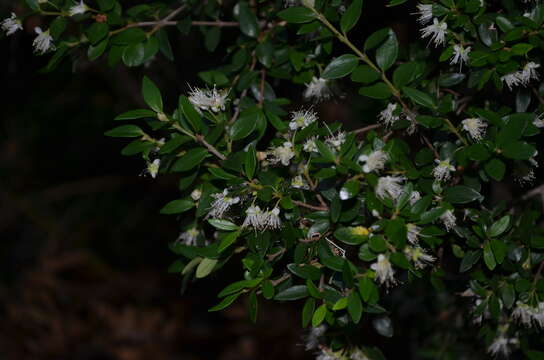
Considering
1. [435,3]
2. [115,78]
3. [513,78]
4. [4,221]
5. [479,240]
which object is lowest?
[4,221]

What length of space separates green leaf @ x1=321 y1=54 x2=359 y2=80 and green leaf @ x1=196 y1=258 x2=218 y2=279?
0.41m

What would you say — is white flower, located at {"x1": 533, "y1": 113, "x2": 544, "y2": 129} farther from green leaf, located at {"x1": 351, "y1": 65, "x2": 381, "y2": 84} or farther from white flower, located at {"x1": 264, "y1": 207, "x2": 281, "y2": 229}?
white flower, located at {"x1": 264, "y1": 207, "x2": 281, "y2": 229}

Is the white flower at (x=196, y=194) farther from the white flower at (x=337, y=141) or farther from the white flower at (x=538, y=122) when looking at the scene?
the white flower at (x=538, y=122)

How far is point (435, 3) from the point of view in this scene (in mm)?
1019

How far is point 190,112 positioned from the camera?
1.01 meters

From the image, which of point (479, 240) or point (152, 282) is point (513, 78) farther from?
point (152, 282)

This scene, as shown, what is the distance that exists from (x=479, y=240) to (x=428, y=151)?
198 millimetres

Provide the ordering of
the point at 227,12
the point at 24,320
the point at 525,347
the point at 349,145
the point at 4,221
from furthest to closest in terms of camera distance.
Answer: the point at 4,221
the point at 24,320
the point at 227,12
the point at 525,347
the point at 349,145

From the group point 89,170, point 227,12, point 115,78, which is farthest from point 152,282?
point 227,12

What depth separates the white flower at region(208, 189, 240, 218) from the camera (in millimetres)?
982

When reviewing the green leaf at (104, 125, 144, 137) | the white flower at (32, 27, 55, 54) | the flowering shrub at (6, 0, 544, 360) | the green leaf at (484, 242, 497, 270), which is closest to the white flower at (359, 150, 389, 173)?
the flowering shrub at (6, 0, 544, 360)

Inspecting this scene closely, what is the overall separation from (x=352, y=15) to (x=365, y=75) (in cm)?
11

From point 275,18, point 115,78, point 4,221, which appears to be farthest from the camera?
point 4,221

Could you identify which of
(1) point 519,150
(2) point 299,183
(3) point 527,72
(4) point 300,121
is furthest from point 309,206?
(3) point 527,72
